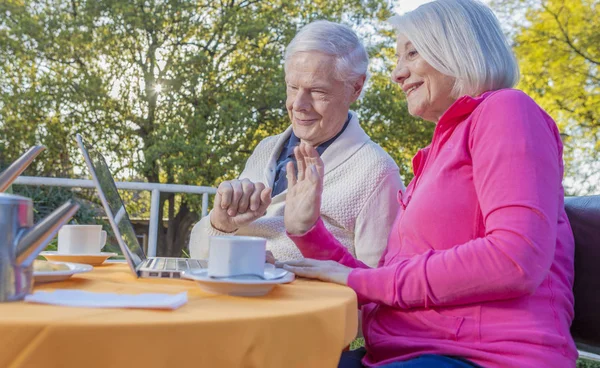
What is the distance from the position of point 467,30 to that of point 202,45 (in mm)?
9880

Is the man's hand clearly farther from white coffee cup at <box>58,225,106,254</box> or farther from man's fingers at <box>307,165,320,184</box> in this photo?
white coffee cup at <box>58,225,106,254</box>

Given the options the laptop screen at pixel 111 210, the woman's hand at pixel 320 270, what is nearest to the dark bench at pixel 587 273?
the woman's hand at pixel 320 270

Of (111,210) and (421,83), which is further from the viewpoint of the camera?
(421,83)

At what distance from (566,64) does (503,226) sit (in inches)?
346

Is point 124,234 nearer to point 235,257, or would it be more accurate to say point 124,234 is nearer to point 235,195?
point 235,257

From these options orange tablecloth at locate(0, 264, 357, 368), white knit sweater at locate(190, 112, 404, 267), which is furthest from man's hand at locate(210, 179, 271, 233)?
orange tablecloth at locate(0, 264, 357, 368)

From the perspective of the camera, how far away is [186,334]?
784 mm

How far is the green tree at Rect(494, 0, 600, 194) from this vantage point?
8.89 metres

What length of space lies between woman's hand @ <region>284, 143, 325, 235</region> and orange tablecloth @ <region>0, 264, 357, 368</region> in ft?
1.89

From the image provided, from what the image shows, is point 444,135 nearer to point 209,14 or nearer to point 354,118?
point 354,118

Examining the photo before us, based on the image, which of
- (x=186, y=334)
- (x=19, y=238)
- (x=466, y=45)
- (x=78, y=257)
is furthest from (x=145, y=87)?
(x=186, y=334)

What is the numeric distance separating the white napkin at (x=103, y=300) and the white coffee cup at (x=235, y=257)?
152mm

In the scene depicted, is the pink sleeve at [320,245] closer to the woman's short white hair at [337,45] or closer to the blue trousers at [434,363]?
the blue trousers at [434,363]

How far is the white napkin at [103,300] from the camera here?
2.82 feet
